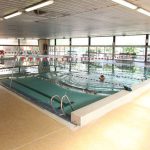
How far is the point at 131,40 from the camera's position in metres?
14.8

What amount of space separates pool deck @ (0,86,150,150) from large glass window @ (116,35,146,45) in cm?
1158

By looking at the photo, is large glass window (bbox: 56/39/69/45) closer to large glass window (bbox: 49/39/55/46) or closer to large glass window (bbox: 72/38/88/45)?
large glass window (bbox: 49/39/55/46)

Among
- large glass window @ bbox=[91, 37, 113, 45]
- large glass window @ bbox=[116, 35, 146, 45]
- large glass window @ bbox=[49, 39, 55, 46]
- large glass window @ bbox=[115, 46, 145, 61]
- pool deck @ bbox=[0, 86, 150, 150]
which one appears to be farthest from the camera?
large glass window @ bbox=[49, 39, 55, 46]

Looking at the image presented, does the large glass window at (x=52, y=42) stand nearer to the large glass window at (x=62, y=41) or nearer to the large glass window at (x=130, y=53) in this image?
the large glass window at (x=62, y=41)

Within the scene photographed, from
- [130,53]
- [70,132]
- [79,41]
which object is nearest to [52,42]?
[79,41]

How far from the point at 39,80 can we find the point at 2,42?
15.6 meters

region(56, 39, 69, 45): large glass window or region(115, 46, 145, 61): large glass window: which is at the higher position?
region(56, 39, 69, 45): large glass window

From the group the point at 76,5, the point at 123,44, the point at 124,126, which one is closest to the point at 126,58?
the point at 123,44

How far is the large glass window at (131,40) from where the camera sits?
1410 cm

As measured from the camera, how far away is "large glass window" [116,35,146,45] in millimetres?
14099

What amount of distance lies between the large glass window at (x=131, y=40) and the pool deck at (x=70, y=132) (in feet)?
38.0

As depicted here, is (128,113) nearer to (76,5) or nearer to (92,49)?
(76,5)

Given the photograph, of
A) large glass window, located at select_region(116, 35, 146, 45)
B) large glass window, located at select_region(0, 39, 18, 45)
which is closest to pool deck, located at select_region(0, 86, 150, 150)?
large glass window, located at select_region(116, 35, 146, 45)

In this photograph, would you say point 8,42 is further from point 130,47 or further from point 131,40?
point 131,40
